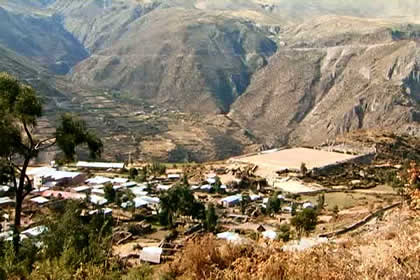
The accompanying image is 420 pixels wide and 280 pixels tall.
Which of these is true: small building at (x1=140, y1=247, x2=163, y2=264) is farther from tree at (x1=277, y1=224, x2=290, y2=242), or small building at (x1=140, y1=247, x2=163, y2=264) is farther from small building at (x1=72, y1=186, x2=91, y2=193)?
small building at (x1=72, y1=186, x2=91, y2=193)

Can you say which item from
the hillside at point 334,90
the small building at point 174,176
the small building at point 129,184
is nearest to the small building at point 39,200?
the small building at point 129,184

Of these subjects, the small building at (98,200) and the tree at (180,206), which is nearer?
the tree at (180,206)

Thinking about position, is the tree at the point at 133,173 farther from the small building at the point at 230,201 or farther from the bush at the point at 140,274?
the bush at the point at 140,274

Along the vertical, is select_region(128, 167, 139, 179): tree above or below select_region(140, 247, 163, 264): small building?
below

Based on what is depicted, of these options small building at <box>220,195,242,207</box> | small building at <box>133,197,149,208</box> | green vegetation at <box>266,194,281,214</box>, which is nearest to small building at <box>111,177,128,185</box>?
small building at <box>133,197,149,208</box>

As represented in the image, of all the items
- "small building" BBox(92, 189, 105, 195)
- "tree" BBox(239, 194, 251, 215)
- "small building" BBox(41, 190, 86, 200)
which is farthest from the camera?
"small building" BBox(92, 189, 105, 195)

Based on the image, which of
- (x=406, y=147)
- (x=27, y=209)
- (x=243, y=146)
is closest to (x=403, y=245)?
(x=27, y=209)

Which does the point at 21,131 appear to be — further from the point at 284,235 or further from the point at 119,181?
the point at 119,181
